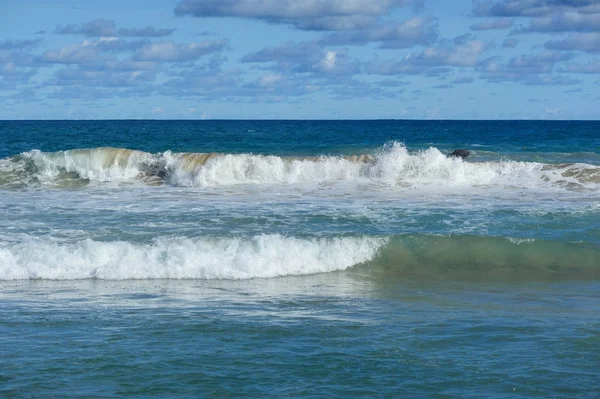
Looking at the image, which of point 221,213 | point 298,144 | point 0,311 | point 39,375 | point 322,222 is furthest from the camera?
point 298,144

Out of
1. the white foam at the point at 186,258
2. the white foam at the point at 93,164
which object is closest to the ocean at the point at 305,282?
the white foam at the point at 186,258

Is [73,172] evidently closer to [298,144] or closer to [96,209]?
[96,209]

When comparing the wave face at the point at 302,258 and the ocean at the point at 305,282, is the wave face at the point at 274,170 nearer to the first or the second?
the ocean at the point at 305,282

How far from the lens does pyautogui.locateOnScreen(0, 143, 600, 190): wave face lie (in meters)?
25.5

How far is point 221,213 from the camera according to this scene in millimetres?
18516

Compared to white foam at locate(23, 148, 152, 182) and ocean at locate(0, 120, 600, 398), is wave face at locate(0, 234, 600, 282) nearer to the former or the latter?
ocean at locate(0, 120, 600, 398)

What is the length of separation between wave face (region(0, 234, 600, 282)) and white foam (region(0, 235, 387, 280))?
0.02 meters

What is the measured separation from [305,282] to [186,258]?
2171 millimetres

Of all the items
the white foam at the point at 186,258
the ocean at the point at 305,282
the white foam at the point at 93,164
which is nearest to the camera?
the ocean at the point at 305,282

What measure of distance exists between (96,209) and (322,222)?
559 centimetres

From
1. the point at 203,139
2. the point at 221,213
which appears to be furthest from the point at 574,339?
the point at 203,139

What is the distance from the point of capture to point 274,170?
87.8 feet

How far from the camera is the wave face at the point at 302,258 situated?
1305 centimetres

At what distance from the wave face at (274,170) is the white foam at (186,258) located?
10772mm
